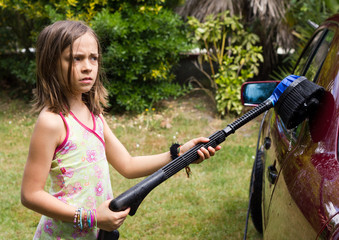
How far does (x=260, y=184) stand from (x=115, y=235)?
1.82m


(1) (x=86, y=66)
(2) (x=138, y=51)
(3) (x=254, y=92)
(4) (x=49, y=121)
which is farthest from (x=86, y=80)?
(2) (x=138, y=51)

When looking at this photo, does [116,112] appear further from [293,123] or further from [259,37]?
[293,123]

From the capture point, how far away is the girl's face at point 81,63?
1.75m

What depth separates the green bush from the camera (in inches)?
254

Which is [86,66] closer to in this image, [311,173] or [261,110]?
[261,110]

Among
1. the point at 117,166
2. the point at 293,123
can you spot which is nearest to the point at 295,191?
the point at 293,123

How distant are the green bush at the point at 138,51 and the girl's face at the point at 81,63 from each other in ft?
15.0

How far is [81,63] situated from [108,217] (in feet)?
2.09

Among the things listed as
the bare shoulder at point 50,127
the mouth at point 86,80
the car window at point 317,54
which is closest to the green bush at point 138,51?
the car window at point 317,54

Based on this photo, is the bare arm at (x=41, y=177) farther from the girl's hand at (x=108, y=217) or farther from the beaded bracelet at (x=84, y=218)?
the girl's hand at (x=108, y=217)

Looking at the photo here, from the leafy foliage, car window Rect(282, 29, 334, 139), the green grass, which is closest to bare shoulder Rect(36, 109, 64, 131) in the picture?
car window Rect(282, 29, 334, 139)

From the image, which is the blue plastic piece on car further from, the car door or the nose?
the nose

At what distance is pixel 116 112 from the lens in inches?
287

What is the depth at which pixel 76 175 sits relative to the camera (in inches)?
69.3
